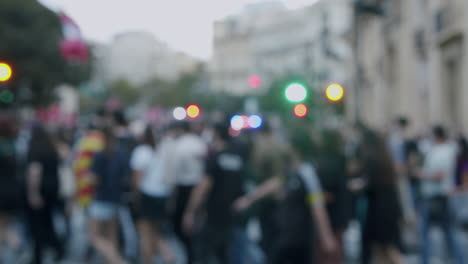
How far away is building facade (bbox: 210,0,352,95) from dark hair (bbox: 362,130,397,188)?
75401mm

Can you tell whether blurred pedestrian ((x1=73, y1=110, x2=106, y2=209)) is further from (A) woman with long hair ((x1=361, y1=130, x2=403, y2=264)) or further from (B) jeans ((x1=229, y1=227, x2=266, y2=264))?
(A) woman with long hair ((x1=361, y1=130, x2=403, y2=264))

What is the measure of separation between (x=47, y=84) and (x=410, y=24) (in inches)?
1258

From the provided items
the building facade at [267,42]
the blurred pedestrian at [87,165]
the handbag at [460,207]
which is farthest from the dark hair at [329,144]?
the building facade at [267,42]

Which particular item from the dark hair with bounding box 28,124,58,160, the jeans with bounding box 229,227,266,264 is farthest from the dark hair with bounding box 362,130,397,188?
the dark hair with bounding box 28,124,58,160

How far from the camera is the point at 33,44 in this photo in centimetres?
5616

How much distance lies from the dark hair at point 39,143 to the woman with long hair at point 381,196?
385 cm

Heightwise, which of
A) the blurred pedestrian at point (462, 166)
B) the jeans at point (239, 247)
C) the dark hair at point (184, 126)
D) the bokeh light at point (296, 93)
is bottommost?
the jeans at point (239, 247)

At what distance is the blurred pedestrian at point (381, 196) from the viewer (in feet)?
30.2

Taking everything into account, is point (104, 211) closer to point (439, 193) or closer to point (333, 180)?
point (333, 180)

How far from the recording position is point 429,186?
11758 millimetres

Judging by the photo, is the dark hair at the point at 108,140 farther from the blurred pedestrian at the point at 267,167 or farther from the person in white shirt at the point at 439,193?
the person in white shirt at the point at 439,193

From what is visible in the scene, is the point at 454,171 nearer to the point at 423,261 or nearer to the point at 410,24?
the point at 423,261

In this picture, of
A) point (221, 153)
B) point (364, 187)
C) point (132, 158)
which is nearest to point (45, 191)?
point (132, 158)

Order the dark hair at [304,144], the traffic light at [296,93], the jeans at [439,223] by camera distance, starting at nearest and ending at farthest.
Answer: the dark hair at [304,144], the jeans at [439,223], the traffic light at [296,93]
